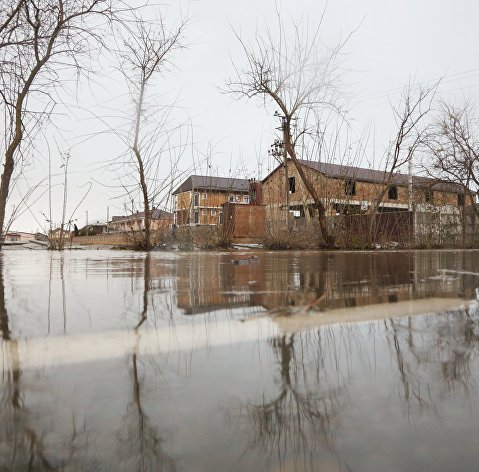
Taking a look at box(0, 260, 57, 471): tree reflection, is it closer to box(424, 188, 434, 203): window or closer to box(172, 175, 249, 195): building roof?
box(172, 175, 249, 195): building roof

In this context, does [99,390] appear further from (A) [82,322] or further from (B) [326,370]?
(A) [82,322]

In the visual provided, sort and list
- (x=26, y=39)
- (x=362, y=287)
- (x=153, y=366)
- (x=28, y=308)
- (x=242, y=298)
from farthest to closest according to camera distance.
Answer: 1. (x=26, y=39)
2. (x=362, y=287)
3. (x=242, y=298)
4. (x=28, y=308)
5. (x=153, y=366)

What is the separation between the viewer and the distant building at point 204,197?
7.20 meters

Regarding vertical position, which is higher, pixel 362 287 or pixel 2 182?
pixel 2 182

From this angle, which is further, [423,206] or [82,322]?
[423,206]

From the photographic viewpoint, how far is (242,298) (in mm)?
1465

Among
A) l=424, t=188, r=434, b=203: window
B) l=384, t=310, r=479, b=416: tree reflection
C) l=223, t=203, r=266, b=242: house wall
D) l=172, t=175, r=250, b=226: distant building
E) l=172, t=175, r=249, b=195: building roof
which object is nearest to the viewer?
l=384, t=310, r=479, b=416: tree reflection

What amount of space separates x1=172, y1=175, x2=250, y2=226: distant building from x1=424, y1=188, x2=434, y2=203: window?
894cm

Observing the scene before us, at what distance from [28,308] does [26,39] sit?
4.53m

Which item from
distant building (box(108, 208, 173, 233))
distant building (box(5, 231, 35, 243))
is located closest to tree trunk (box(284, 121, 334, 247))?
distant building (box(108, 208, 173, 233))

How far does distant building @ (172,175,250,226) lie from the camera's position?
7.20 metres

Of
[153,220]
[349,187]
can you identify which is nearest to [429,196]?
[349,187]

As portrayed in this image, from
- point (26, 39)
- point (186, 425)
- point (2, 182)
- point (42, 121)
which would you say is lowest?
point (186, 425)

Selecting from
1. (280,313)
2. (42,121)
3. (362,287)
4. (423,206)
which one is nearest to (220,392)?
(280,313)
